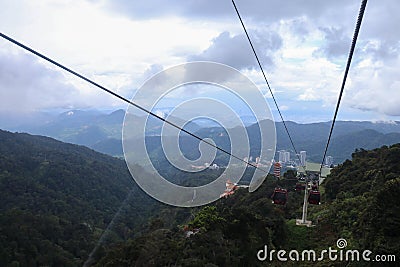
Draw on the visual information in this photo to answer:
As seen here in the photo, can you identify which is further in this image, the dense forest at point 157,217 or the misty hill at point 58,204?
the misty hill at point 58,204

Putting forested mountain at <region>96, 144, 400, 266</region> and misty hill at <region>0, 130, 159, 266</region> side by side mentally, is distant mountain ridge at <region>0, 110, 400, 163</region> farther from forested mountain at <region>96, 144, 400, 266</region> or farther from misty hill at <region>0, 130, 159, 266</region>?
misty hill at <region>0, 130, 159, 266</region>

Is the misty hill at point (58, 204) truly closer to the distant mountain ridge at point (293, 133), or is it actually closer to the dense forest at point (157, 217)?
the dense forest at point (157, 217)

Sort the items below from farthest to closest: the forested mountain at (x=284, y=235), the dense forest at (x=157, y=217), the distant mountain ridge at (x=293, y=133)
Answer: the distant mountain ridge at (x=293, y=133) < the dense forest at (x=157, y=217) < the forested mountain at (x=284, y=235)

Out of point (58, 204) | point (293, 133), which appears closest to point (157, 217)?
point (58, 204)

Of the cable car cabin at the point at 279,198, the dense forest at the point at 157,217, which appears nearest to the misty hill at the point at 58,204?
the dense forest at the point at 157,217

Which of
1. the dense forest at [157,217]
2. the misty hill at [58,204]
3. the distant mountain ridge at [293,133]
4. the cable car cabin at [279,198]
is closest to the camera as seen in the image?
the cable car cabin at [279,198]

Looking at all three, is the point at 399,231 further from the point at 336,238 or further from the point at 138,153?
the point at 138,153

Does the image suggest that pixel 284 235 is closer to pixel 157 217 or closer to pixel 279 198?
pixel 279 198
